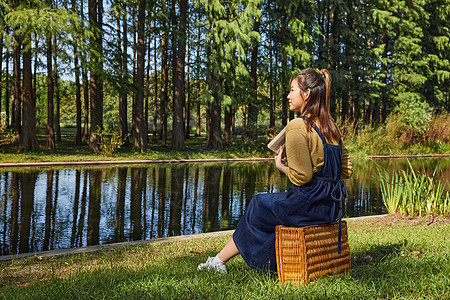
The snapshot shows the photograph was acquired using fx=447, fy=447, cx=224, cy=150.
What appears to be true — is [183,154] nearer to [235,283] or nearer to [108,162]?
[108,162]

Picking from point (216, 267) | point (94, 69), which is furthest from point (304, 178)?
point (94, 69)

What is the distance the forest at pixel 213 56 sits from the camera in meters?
21.3

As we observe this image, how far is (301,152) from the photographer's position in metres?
3.52

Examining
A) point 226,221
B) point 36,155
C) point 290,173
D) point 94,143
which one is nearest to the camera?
point 290,173

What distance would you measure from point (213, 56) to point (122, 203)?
16131 millimetres

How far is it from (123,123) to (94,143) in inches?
236

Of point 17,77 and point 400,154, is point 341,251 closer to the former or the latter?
point 400,154

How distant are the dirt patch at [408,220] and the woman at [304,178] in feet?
15.2

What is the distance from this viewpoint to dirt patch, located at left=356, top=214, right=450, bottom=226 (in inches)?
314

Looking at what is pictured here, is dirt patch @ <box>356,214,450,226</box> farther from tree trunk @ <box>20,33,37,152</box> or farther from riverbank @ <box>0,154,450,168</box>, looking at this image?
tree trunk @ <box>20,33,37,152</box>

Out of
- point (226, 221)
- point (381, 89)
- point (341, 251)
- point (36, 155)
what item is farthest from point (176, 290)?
point (381, 89)

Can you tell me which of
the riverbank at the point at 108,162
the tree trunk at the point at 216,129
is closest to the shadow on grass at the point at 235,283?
the riverbank at the point at 108,162

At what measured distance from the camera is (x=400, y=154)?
98.0 ft

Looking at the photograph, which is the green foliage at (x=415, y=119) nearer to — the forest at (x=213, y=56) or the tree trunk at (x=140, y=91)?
the forest at (x=213, y=56)
